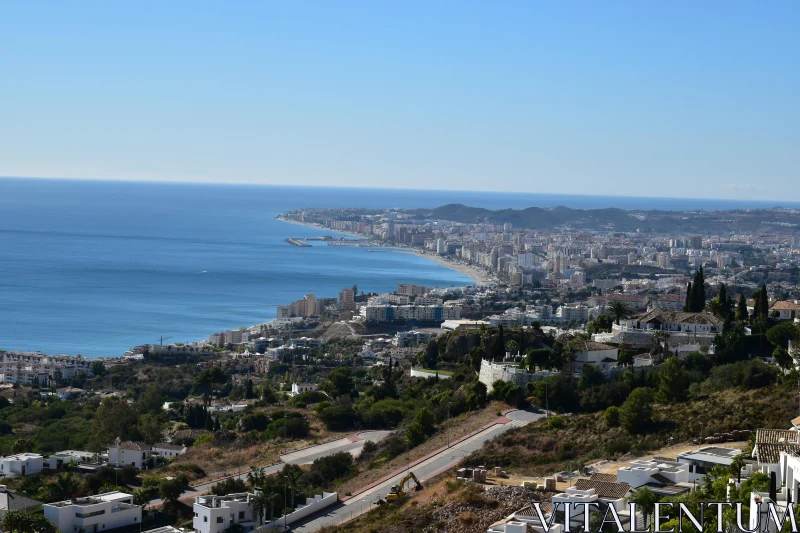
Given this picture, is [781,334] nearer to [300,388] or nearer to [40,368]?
[300,388]

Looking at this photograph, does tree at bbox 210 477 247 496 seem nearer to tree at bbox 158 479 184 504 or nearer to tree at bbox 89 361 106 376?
tree at bbox 158 479 184 504

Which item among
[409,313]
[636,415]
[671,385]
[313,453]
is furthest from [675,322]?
[409,313]

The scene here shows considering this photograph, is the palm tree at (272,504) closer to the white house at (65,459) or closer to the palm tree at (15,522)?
the palm tree at (15,522)

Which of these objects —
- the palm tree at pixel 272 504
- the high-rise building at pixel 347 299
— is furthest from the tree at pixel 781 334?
the high-rise building at pixel 347 299


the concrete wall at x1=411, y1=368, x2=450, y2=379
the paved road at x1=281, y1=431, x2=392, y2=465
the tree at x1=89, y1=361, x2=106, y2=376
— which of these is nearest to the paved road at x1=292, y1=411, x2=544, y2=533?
the paved road at x1=281, y1=431, x2=392, y2=465

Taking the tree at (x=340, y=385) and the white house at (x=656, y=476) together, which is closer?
the white house at (x=656, y=476)

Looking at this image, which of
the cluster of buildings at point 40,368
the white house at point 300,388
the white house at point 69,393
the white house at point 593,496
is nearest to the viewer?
the white house at point 593,496
